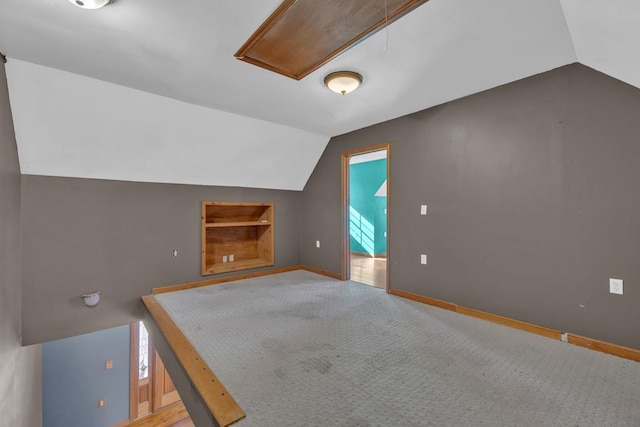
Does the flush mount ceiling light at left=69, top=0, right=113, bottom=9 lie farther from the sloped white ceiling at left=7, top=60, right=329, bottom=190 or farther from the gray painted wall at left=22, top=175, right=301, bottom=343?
the gray painted wall at left=22, top=175, right=301, bottom=343

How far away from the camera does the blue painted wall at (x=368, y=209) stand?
718 cm

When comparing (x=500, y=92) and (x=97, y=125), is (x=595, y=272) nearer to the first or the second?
(x=500, y=92)

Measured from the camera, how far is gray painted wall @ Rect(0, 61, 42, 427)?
2.18 metres

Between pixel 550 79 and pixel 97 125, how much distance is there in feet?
13.8

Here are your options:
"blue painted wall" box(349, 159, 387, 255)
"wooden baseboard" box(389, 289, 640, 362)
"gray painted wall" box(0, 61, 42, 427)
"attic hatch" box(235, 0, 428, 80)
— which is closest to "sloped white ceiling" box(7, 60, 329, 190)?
"gray painted wall" box(0, 61, 42, 427)

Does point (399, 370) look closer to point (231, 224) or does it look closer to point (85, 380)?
point (231, 224)

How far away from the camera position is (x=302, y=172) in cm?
471

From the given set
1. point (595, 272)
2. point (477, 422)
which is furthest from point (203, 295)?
point (595, 272)

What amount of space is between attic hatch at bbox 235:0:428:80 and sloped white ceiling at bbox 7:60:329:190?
1.40 meters

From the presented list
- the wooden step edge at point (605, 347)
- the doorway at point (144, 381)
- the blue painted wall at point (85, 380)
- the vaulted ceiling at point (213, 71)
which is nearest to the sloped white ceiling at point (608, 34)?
the vaulted ceiling at point (213, 71)

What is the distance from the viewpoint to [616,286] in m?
2.06

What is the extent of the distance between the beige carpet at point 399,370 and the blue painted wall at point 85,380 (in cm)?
284

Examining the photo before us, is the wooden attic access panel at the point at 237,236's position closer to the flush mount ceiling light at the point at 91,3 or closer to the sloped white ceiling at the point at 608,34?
the flush mount ceiling light at the point at 91,3

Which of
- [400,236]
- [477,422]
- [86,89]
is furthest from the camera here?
[400,236]
